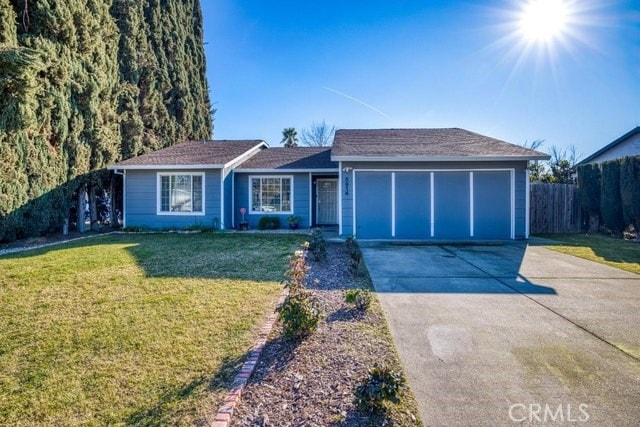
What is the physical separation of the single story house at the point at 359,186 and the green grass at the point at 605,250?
1446mm

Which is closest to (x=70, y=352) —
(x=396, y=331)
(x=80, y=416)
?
(x=80, y=416)

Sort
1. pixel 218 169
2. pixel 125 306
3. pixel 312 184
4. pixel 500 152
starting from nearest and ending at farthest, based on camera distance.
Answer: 1. pixel 125 306
2. pixel 500 152
3. pixel 218 169
4. pixel 312 184

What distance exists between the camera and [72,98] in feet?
37.3

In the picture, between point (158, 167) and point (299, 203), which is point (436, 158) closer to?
point (299, 203)

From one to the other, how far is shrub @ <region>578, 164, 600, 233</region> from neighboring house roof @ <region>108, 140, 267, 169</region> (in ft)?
44.8

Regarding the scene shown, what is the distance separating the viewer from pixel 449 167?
35.2 feet

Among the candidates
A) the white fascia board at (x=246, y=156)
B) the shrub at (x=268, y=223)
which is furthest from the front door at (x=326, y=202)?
the white fascia board at (x=246, y=156)

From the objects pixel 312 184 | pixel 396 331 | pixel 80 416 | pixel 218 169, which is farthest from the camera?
pixel 312 184

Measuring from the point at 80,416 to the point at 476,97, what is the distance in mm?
16944

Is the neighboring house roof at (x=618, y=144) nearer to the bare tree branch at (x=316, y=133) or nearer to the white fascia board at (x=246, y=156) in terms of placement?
the white fascia board at (x=246, y=156)

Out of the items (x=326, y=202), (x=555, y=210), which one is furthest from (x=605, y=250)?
(x=326, y=202)

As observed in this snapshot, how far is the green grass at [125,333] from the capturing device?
99.1 inches

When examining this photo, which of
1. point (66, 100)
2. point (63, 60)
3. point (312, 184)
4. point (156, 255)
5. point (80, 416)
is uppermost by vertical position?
point (63, 60)

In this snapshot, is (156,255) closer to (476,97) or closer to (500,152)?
(500,152)
